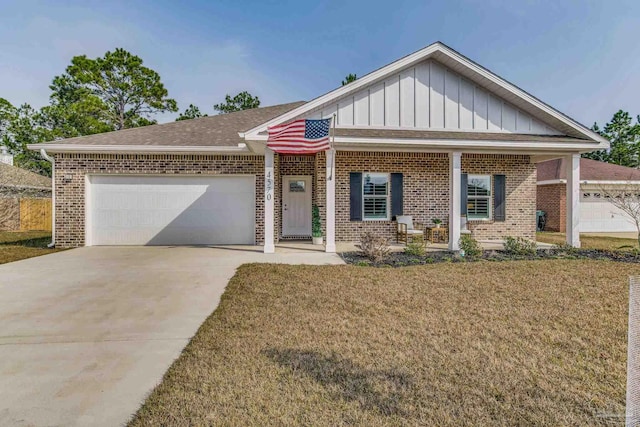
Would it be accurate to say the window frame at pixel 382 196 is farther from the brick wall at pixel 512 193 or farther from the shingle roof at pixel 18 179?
the shingle roof at pixel 18 179

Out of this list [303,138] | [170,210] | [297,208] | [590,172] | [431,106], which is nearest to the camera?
[303,138]

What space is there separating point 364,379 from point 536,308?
10.2 feet

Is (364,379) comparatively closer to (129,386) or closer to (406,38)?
(129,386)

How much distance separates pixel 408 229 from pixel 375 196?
4.86ft

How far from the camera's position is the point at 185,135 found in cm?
1134

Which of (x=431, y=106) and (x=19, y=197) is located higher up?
(x=431, y=106)

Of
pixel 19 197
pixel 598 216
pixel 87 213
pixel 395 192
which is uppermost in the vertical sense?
pixel 19 197

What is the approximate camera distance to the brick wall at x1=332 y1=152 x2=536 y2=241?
11039 mm

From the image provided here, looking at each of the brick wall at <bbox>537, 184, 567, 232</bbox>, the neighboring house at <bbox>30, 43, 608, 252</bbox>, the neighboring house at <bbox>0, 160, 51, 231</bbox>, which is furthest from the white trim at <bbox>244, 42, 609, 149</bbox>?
the neighboring house at <bbox>0, 160, 51, 231</bbox>

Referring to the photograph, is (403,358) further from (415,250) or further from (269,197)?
(269,197)

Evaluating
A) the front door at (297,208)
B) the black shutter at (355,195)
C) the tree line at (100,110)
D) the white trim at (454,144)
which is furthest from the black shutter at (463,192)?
the tree line at (100,110)

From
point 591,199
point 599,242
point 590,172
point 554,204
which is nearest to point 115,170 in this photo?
point 599,242

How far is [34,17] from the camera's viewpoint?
567 inches

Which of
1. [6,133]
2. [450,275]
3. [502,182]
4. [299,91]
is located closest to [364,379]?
[450,275]
